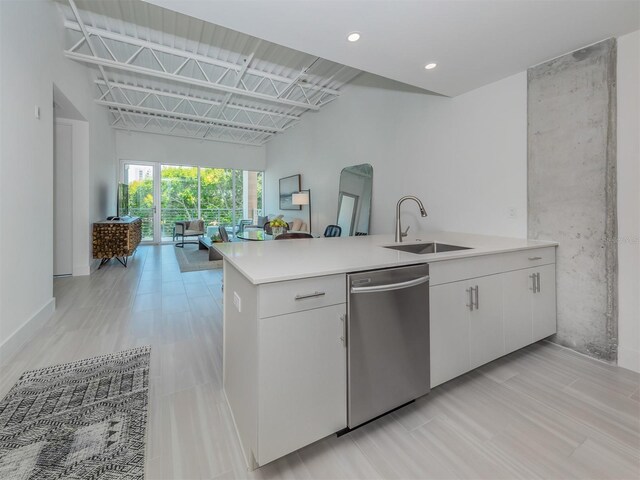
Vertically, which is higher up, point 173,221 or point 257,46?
point 257,46

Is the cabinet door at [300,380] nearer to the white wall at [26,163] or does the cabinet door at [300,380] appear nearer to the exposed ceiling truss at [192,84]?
the white wall at [26,163]

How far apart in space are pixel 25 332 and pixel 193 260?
3681mm

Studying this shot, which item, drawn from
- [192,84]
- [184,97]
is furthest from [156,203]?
[192,84]

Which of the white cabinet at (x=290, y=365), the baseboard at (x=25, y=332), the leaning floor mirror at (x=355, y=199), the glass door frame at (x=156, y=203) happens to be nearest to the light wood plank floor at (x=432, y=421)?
the baseboard at (x=25, y=332)

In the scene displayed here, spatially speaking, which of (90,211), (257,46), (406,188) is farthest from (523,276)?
(90,211)

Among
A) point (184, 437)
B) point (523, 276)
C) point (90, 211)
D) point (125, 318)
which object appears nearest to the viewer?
point (184, 437)

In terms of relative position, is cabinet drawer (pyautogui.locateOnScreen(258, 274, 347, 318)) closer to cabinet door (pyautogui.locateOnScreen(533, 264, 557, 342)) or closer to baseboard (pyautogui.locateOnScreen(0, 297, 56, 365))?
cabinet door (pyautogui.locateOnScreen(533, 264, 557, 342))

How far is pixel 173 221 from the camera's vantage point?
28.8ft

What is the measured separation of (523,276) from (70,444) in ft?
9.41

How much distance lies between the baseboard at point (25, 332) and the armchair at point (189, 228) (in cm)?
535

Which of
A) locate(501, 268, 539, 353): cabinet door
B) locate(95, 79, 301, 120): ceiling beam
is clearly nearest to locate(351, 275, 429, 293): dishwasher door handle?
locate(501, 268, 539, 353): cabinet door

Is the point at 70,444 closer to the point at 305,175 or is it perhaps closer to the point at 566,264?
the point at 566,264

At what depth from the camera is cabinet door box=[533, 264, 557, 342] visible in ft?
7.36

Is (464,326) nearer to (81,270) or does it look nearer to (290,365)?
(290,365)
